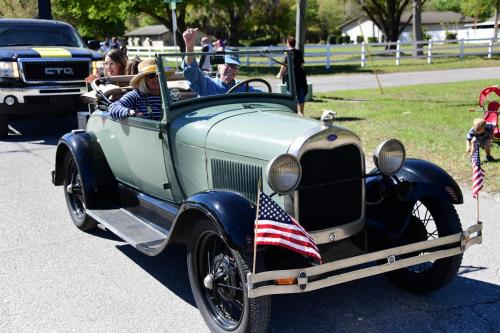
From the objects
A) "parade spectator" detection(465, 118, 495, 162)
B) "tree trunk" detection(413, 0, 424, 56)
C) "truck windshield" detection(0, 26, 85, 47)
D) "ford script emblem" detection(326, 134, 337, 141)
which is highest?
"tree trunk" detection(413, 0, 424, 56)

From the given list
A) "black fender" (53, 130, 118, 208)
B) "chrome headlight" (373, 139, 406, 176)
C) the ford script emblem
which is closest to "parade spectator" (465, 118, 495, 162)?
"chrome headlight" (373, 139, 406, 176)

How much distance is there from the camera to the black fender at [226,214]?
3.19 metres

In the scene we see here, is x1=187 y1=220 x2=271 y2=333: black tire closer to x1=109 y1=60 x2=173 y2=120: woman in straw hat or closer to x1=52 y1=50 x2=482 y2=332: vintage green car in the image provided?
x1=52 y1=50 x2=482 y2=332: vintage green car

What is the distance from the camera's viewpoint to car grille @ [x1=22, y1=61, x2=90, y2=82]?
9977 mm

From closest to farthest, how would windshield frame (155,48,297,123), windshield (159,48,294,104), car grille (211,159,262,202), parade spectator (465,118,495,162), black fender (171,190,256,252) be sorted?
black fender (171,190,256,252), car grille (211,159,262,202), windshield frame (155,48,297,123), windshield (159,48,294,104), parade spectator (465,118,495,162)

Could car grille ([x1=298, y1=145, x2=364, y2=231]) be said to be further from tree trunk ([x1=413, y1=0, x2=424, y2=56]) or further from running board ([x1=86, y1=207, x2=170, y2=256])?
tree trunk ([x1=413, y1=0, x2=424, y2=56])

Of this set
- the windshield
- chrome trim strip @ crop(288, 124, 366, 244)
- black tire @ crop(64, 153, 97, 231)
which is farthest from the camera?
black tire @ crop(64, 153, 97, 231)

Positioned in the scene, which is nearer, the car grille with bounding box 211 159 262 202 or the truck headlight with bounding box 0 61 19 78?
the car grille with bounding box 211 159 262 202

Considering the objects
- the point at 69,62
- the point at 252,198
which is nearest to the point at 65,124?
the point at 69,62

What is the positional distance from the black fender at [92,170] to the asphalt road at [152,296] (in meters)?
0.43

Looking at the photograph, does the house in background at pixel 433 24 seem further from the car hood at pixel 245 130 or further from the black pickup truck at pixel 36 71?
the car hood at pixel 245 130

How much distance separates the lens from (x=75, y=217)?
575 centimetres

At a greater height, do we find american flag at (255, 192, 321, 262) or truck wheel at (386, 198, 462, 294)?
american flag at (255, 192, 321, 262)

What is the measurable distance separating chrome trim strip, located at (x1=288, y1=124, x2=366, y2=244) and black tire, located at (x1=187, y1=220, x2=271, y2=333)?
1.71 feet
